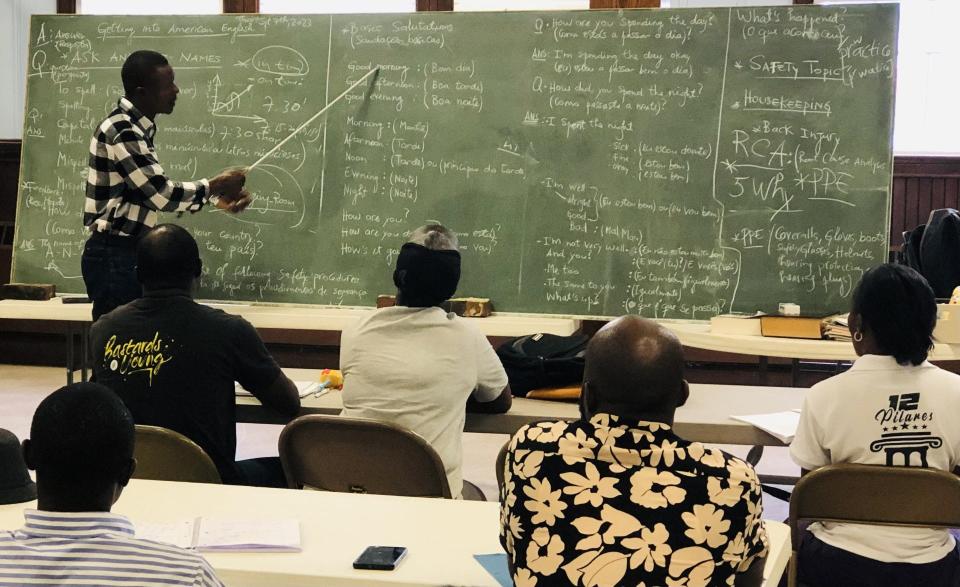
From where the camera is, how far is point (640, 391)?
1601 millimetres

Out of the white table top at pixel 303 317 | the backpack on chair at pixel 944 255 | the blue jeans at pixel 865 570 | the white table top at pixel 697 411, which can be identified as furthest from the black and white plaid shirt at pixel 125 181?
the backpack on chair at pixel 944 255

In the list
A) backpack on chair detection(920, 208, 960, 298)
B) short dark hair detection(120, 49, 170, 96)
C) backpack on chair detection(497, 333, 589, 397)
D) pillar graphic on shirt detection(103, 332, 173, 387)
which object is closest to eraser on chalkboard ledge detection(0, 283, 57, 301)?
short dark hair detection(120, 49, 170, 96)

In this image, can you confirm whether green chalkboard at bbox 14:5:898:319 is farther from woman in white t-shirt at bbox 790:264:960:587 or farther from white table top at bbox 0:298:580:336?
woman in white t-shirt at bbox 790:264:960:587

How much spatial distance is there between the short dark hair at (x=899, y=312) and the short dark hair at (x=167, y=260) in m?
1.82

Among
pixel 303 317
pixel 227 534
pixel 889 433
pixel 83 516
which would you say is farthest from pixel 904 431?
pixel 303 317

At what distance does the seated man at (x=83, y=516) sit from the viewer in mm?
1321

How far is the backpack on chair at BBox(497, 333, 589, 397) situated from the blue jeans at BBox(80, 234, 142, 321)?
1798 mm

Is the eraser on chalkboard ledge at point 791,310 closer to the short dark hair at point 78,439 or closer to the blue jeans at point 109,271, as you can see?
the blue jeans at point 109,271

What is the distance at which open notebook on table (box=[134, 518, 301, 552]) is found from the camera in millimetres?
1799

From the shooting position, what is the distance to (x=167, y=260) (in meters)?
2.87

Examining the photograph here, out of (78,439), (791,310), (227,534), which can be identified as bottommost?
(227,534)

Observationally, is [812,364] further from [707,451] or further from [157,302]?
[707,451]

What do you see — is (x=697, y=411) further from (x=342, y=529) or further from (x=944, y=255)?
(x=944, y=255)

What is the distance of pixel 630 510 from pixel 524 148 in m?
3.54
